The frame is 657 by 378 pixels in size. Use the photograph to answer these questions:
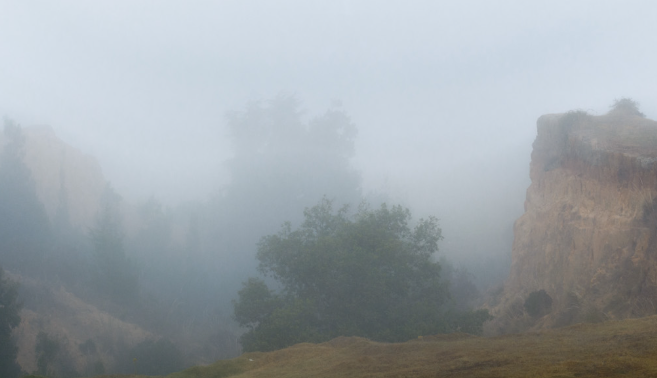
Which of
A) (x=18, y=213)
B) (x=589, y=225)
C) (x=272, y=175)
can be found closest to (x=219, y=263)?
(x=272, y=175)

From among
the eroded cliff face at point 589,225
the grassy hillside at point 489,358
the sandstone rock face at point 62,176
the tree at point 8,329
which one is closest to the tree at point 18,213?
the sandstone rock face at point 62,176

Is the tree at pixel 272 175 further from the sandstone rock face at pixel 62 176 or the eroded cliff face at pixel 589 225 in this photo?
the eroded cliff face at pixel 589 225

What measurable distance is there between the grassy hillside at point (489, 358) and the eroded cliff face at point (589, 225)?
561cm

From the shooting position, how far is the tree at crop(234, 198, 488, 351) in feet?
56.4

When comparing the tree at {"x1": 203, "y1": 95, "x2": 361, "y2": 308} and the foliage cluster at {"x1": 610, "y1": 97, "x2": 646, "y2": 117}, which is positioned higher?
the tree at {"x1": 203, "y1": 95, "x2": 361, "y2": 308}

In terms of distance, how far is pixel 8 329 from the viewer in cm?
1897

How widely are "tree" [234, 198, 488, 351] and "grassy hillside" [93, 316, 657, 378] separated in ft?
20.3

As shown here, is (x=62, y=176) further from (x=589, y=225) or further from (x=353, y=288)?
(x=589, y=225)

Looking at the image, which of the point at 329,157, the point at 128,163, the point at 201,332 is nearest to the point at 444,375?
the point at 201,332

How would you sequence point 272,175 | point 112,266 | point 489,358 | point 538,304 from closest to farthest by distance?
1. point 489,358
2. point 538,304
3. point 112,266
4. point 272,175

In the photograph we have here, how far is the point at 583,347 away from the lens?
739 cm

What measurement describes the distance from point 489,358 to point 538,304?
1160 centimetres

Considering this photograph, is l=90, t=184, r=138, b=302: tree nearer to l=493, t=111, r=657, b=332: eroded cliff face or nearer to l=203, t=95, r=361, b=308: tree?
l=203, t=95, r=361, b=308: tree

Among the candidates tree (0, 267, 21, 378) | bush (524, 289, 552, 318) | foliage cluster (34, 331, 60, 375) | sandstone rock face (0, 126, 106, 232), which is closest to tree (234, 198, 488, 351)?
bush (524, 289, 552, 318)
